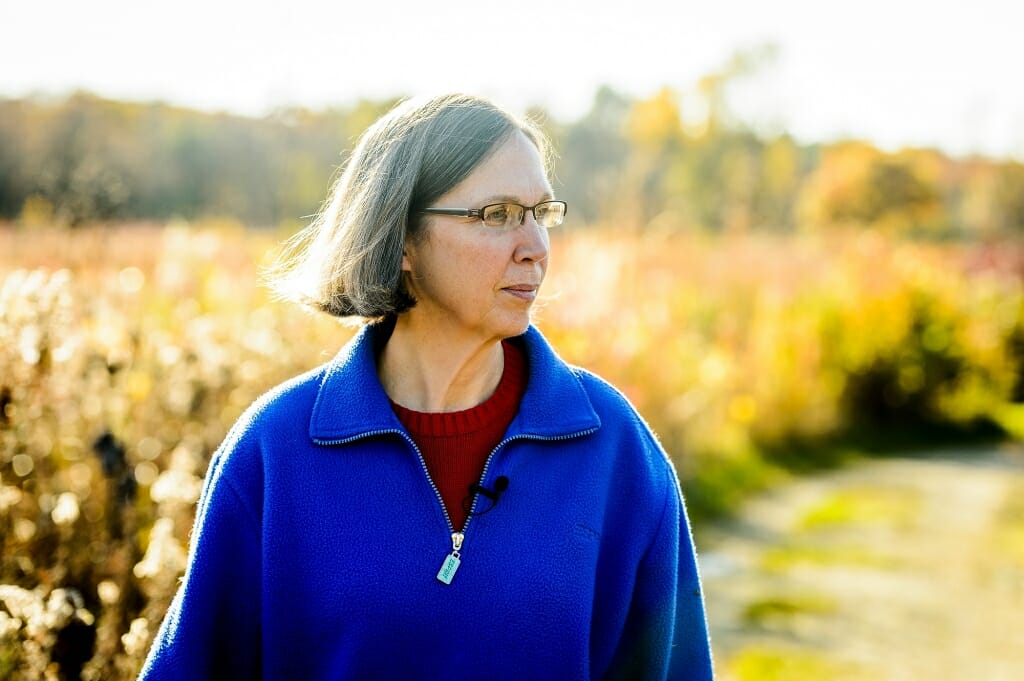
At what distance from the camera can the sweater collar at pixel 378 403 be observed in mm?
→ 1898

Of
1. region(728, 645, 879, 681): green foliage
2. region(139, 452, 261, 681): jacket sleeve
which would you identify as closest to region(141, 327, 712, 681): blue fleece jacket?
region(139, 452, 261, 681): jacket sleeve

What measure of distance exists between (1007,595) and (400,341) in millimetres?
4710

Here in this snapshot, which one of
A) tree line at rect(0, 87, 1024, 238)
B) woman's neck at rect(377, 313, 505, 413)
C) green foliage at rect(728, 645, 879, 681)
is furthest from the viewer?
tree line at rect(0, 87, 1024, 238)

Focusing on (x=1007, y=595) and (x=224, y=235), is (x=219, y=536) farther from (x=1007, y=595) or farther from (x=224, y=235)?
(x=224, y=235)

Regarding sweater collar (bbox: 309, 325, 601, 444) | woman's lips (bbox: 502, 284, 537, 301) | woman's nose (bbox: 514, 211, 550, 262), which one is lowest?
sweater collar (bbox: 309, 325, 601, 444)

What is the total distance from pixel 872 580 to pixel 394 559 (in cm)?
467

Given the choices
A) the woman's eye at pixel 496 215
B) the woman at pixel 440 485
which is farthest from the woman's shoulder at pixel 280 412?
the woman's eye at pixel 496 215

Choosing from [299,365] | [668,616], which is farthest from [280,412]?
[299,365]

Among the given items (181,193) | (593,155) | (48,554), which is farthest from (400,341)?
(593,155)

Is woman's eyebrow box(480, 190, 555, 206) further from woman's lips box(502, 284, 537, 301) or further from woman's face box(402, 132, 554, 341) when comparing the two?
woman's lips box(502, 284, 537, 301)

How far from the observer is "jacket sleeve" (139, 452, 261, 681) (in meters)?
1.84

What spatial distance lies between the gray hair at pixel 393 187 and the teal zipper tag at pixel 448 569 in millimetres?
544

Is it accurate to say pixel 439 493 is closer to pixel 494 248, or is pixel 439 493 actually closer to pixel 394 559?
pixel 394 559

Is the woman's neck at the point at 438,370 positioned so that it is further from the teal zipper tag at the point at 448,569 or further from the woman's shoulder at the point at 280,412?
the teal zipper tag at the point at 448,569
